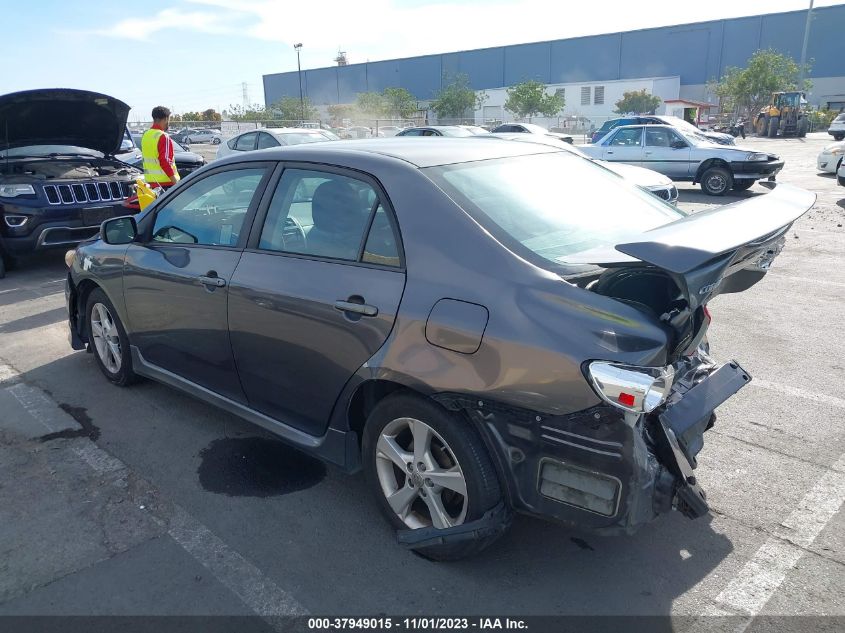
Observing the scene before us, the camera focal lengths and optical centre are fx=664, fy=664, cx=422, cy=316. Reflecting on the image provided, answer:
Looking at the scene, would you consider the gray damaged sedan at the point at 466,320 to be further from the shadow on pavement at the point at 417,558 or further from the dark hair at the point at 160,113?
the dark hair at the point at 160,113

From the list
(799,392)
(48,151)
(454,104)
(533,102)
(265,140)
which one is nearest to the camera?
(799,392)

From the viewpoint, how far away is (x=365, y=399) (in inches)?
120

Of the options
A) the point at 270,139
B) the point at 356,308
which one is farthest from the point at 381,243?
the point at 270,139

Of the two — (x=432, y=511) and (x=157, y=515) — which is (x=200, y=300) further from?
(x=432, y=511)

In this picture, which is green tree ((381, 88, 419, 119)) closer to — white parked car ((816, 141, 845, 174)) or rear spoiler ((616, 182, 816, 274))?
white parked car ((816, 141, 845, 174))

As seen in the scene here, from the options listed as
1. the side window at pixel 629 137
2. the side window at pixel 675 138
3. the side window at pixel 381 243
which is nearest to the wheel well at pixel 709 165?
the side window at pixel 675 138

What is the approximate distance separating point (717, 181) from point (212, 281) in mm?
13740

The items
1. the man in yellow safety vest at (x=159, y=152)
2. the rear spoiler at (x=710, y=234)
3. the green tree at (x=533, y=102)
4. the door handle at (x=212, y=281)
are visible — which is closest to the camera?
the rear spoiler at (x=710, y=234)

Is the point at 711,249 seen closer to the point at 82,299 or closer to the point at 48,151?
the point at 82,299

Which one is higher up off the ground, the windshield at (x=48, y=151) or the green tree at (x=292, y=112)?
the green tree at (x=292, y=112)

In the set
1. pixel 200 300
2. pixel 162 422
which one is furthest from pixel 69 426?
pixel 200 300

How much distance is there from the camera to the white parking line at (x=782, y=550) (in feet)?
8.56

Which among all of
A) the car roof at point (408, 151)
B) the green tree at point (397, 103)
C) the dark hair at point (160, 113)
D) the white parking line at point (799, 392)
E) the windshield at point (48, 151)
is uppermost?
the green tree at point (397, 103)

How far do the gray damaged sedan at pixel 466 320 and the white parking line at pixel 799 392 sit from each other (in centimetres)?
167
